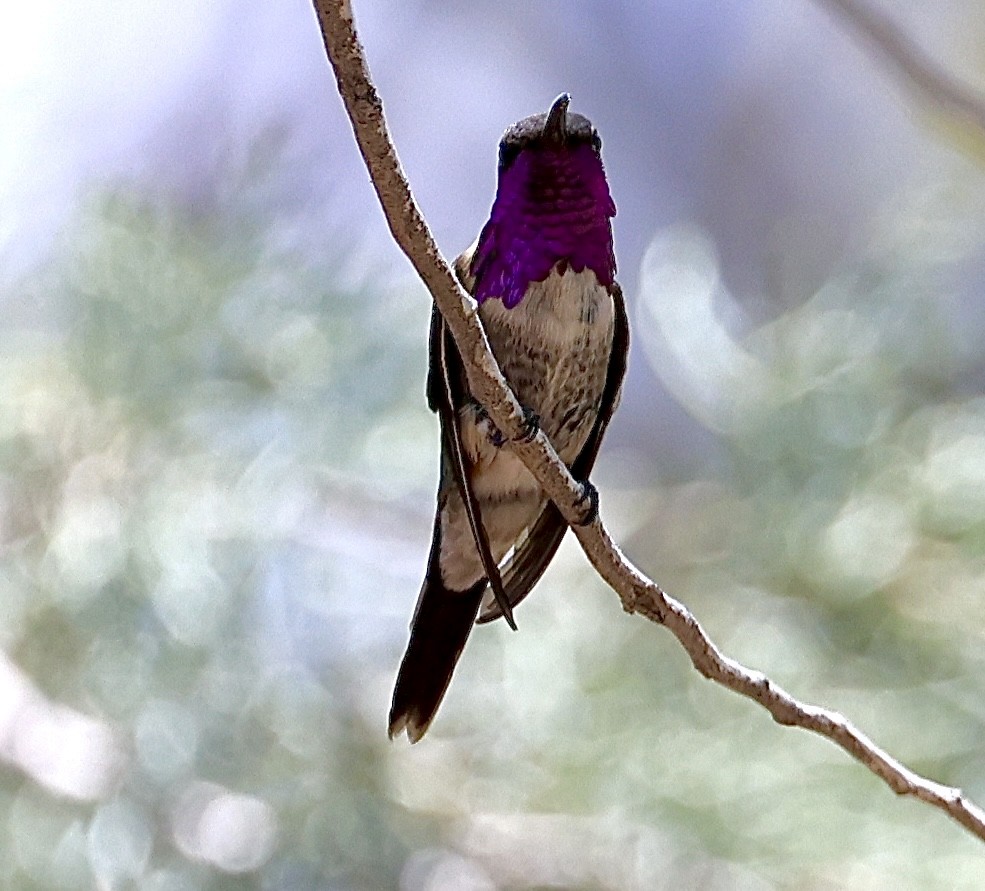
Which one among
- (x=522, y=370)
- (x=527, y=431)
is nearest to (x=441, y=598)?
(x=522, y=370)

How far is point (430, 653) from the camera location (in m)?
0.76

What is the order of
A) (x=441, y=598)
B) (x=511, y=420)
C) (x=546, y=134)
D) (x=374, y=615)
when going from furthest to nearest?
(x=374, y=615)
(x=441, y=598)
(x=546, y=134)
(x=511, y=420)

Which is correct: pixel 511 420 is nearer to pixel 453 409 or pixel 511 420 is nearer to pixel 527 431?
pixel 527 431

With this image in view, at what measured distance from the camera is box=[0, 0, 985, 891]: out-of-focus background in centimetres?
93

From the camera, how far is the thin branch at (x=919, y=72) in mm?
802

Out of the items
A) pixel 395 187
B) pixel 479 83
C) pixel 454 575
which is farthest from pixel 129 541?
pixel 479 83

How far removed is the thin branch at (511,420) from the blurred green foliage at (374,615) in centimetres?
33

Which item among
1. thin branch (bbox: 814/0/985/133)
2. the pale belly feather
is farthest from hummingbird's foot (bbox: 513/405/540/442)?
thin branch (bbox: 814/0/985/133)

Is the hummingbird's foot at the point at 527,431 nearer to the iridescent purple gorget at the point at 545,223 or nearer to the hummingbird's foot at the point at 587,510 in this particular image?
the hummingbird's foot at the point at 587,510

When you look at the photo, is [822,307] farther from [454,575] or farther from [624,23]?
[624,23]

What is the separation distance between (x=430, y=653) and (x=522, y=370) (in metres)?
0.17

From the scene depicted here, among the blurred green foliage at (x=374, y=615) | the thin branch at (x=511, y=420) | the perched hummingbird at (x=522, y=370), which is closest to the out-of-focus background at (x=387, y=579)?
the blurred green foliage at (x=374, y=615)

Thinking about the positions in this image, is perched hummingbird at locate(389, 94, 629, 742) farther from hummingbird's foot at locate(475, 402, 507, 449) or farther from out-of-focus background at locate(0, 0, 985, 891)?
out-of-focus background at locate(0, 0, 985, 891)

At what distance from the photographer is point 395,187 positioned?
0.43 meters
